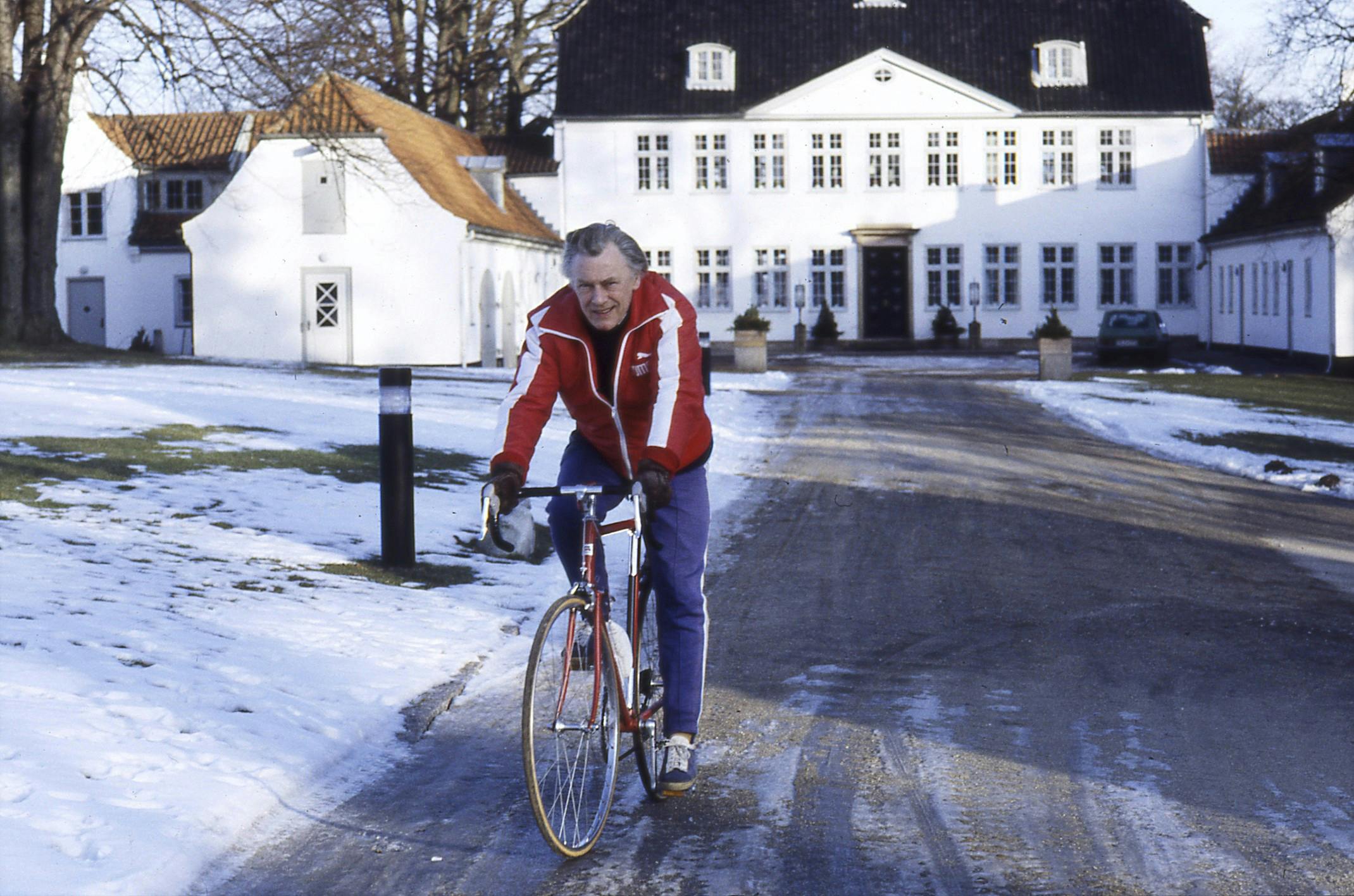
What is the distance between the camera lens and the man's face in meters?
5.06

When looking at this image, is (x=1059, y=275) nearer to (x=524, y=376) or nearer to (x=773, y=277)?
(x=773, y=277)

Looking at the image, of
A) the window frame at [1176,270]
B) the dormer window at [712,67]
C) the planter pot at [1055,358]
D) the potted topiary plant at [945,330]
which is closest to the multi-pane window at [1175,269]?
the window frame at [1176,270]

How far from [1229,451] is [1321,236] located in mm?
24094

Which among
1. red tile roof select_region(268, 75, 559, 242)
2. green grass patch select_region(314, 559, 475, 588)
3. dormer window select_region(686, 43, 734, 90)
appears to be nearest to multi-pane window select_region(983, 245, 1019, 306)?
dormer window select_region(686, 43, 734, 90)

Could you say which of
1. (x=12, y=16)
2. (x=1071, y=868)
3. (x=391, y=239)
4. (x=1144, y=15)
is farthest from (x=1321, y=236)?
(x=1071, y=868)

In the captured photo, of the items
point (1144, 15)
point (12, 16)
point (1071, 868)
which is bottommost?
point (1071, 868)

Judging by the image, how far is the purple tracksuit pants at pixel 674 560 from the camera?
5.38 m

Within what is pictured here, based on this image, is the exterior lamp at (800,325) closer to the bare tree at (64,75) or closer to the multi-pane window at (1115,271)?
the multi-pane window at (1115,271)

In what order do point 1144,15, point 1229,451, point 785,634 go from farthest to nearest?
point 1144,15 → point 1229,451 → point 785,634

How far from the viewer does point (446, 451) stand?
1612cm

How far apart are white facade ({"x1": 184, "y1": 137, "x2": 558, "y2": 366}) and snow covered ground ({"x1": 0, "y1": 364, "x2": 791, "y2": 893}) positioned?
22.7 m

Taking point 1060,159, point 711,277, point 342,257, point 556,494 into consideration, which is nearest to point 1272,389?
point 342,257

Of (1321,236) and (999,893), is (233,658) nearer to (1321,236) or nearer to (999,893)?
(999,893)

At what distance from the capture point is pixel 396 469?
9.62m
